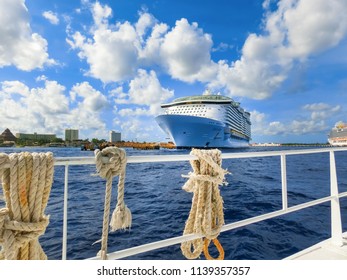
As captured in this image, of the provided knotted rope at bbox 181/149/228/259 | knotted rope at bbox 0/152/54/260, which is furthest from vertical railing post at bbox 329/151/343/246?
knotted rope at bbox 0/152/54/260

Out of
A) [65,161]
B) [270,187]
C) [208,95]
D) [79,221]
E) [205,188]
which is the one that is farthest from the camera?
[208,95]

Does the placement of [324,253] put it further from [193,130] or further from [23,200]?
[193,130]

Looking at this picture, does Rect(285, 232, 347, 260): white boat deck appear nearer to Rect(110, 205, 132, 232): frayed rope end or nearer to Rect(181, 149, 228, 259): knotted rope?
Rect(181, 149, 228, 259): knotted rope

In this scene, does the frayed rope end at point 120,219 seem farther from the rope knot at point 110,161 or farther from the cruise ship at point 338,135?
the cruise ship at point 338,135

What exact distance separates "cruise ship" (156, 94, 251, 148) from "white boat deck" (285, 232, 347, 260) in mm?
30301

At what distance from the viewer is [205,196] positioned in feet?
5.24

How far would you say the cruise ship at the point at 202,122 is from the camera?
34.0m

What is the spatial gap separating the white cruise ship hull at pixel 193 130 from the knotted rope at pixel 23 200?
3145 cm

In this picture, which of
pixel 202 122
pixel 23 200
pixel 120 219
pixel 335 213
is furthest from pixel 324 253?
pixel 202 122

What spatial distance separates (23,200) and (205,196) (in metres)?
1.05
